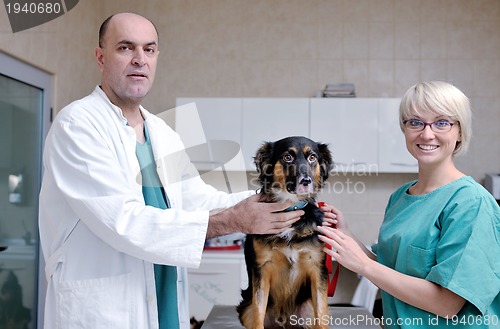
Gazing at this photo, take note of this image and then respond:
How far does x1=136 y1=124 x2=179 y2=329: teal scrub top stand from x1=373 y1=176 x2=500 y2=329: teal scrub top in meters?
0.71

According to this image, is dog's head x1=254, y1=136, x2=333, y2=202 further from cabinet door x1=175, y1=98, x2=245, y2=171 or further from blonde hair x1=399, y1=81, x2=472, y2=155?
cabinet door x1=175, y1=98, x2=245, y2=171

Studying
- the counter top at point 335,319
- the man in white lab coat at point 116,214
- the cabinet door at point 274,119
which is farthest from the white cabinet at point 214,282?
the man in white lab coat at point 116,214

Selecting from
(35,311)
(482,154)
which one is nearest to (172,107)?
(35,311)

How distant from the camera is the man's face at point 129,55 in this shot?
5.33ft

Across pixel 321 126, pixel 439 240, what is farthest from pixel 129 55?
pixel 321 126

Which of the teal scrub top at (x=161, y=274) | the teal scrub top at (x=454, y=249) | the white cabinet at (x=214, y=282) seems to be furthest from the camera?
the white cabinet at (x=214, y=282)

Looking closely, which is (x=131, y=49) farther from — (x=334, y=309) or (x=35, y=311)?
(x=35, y=311)

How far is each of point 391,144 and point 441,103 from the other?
2.92 meters

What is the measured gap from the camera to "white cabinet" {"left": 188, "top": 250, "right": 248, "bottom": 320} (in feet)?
12.9

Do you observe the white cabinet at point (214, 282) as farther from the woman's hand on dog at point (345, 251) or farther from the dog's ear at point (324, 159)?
the woman's hand on dog at point (345, 251)

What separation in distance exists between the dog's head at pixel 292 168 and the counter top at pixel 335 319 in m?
0.50

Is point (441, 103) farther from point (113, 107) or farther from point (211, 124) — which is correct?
point (211, 124)

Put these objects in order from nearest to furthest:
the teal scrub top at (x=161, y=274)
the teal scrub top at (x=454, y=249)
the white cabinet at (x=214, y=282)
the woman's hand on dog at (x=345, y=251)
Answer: the teal scrub top at (x=454, y=249) < the woman's hand on dog at (x=345, y=251) < the teal scrub top at (x=161, y=274) < the white cabinet at (x=214, y=282)

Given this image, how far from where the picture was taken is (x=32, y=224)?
3453 mm
